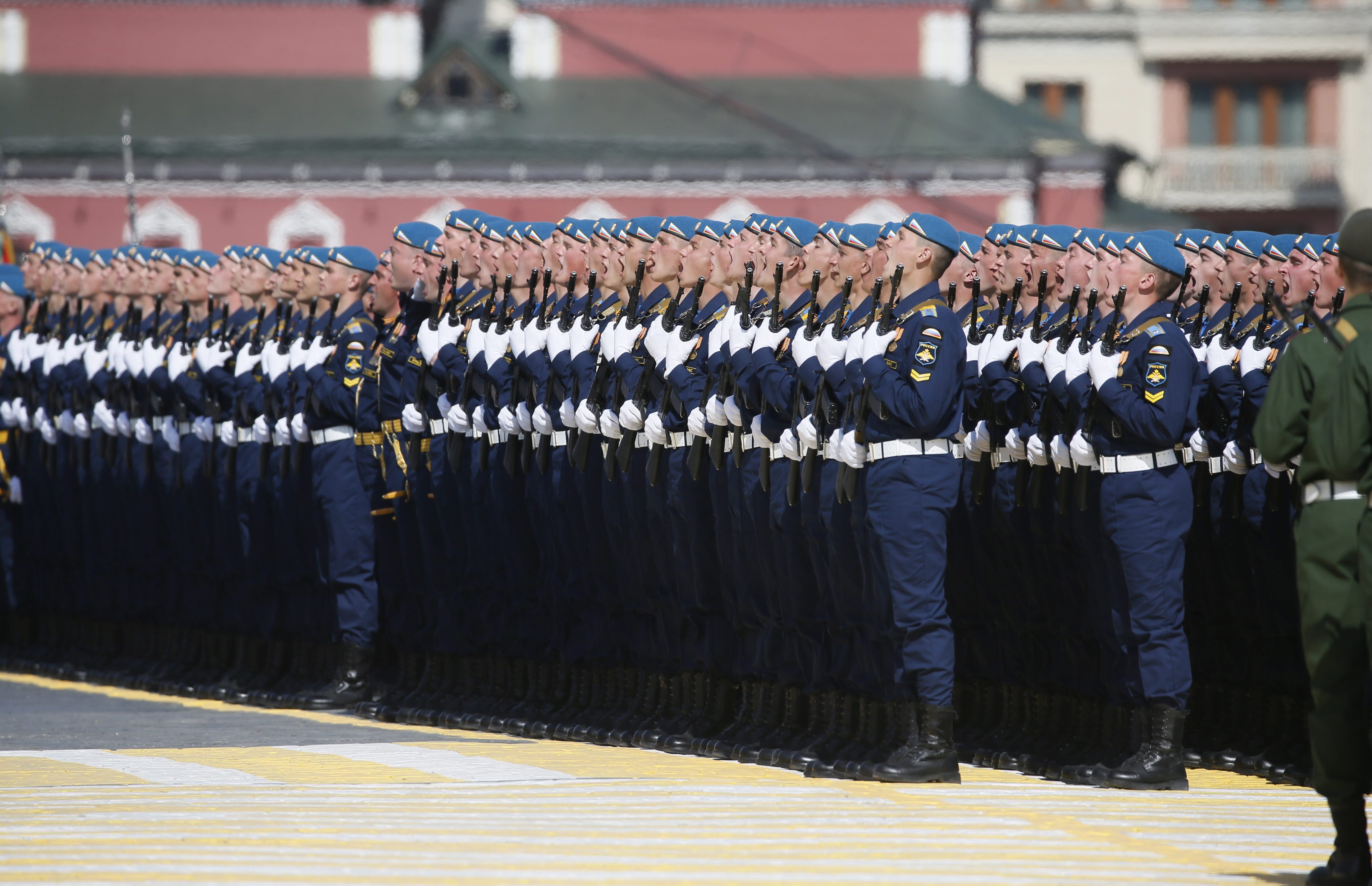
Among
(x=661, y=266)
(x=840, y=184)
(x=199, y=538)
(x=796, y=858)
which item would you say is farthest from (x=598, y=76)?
(x=796, y=858)

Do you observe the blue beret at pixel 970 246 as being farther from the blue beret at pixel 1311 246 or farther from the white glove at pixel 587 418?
the white glove at pixel 587 418

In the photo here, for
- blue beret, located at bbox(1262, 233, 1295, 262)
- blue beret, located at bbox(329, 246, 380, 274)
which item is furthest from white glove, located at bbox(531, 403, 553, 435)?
blue beret, located at bbox(1262, 233, 1295, 262)

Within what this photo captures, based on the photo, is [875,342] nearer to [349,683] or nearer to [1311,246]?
[1311,246]

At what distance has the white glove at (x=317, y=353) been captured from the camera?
472 inches

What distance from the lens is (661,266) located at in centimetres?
1030

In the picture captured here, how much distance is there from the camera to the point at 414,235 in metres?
11.6

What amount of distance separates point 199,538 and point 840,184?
22188 mm

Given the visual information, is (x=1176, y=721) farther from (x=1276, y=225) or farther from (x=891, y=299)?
(x=1276, y=225)

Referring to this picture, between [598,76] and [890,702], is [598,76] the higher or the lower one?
the higher one

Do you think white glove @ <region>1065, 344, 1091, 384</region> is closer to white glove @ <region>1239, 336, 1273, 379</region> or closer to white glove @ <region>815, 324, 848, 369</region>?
white glove @ <region>1239, 336, 1273, 379</region>

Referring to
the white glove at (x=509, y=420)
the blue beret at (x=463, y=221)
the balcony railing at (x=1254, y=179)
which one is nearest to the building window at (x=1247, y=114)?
the balcony railing at (x=1254, y=179)

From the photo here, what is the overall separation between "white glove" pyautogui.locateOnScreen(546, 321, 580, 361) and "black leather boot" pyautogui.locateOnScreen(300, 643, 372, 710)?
75.7 inches

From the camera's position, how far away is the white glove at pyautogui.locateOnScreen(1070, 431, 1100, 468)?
8.84 metres

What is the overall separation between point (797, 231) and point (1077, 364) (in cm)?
137
